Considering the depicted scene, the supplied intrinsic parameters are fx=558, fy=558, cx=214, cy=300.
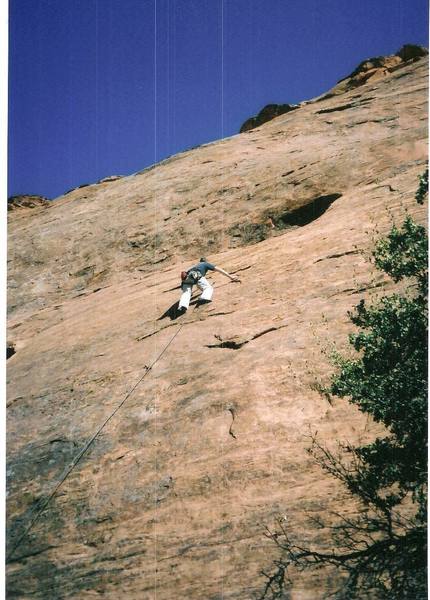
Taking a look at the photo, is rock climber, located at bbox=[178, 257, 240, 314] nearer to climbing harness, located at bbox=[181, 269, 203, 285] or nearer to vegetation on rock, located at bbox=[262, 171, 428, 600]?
climbing harness, located at bbox=[181, 269, 203, 285]

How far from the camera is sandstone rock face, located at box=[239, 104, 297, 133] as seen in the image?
24.7 m

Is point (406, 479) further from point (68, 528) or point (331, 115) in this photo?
point (331, 115)

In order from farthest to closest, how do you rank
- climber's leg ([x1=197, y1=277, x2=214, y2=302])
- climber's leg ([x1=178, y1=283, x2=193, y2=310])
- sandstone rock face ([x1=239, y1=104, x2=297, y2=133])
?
sandstone rock face ([x1=239, y1=104, x2=297, y2=133]), climber's leg ([x1=197, y1=277, x2=214, y2=302]), climber's leg ([x1=178, y1=283, x2=193, y2=310])

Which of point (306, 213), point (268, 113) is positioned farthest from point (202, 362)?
point (268, 113)

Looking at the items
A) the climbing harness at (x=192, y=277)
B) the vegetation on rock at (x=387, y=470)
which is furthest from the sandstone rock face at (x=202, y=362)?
the climbing harness at (x=192, y=277)

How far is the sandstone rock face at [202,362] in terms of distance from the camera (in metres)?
8.12

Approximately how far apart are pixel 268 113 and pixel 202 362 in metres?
18.2

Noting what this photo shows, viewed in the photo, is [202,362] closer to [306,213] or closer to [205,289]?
[205,289]

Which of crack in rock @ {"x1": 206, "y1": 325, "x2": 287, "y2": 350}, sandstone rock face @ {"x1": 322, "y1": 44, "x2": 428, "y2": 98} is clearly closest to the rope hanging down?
crack in rock @ {"x1": 206, "y1": 325, "x2": 287, "y2": 350}

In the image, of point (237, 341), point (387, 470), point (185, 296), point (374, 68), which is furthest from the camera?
point (374, 68)

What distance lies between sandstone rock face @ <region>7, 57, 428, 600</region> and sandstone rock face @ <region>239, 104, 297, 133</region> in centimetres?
527

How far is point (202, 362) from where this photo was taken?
1065 centimetres

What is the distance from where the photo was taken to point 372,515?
7613 mm

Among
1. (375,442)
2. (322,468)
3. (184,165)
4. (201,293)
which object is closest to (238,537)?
(322,468)
